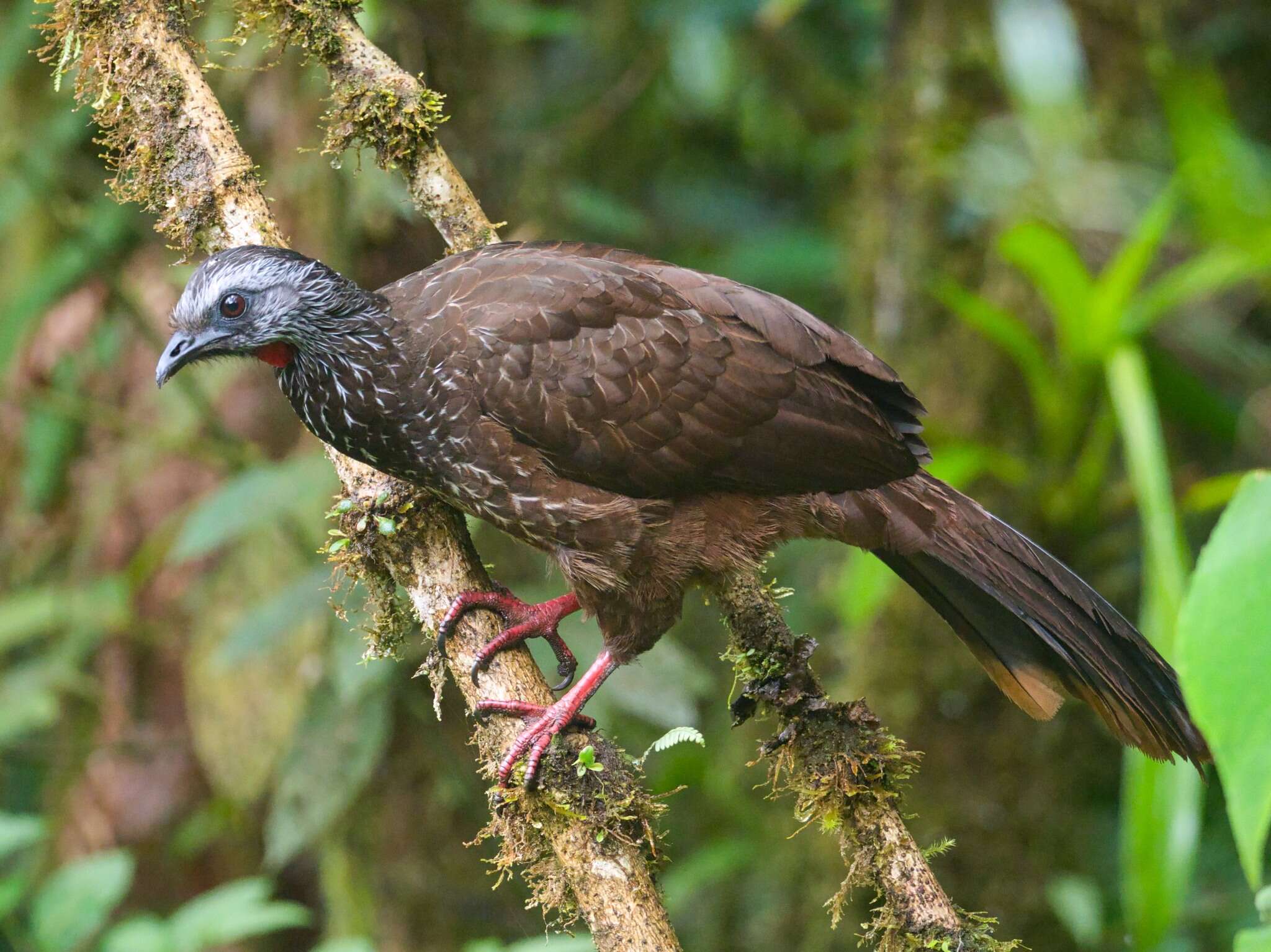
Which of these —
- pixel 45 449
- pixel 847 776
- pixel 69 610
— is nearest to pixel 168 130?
pixel 847 776

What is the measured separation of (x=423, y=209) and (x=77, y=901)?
1.83m

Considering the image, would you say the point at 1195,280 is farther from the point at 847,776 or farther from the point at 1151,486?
the point at 847,776

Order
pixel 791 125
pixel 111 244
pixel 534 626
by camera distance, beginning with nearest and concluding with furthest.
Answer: pixel 534 626
pixel 111 244
pixel 791 125

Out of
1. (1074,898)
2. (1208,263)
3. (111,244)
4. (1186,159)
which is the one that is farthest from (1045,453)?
(111,244)

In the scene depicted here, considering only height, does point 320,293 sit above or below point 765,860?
above

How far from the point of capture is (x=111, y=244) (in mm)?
4219

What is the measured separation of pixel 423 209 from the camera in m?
2.82

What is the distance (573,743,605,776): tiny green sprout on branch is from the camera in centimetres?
238

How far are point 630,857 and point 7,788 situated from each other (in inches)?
156

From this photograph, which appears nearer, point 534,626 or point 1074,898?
point 534,626

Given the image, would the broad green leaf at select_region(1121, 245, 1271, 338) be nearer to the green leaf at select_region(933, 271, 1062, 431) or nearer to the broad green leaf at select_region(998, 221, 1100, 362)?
the broad green leaf at select_region(998, 221, 1100, 362)

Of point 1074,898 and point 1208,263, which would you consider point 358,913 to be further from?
point 1208,263

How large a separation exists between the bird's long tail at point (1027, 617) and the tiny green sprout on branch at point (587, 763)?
3.13 feet

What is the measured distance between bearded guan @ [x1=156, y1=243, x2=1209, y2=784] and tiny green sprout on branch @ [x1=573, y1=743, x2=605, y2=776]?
4.3 inches
